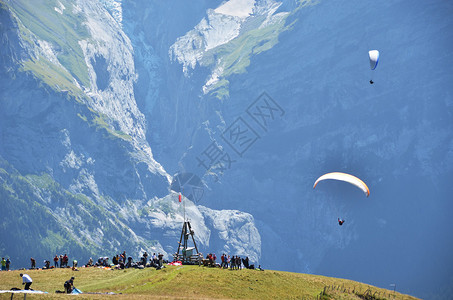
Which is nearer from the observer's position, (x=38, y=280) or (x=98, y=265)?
(x=38, y=280)

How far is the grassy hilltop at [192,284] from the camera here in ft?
190

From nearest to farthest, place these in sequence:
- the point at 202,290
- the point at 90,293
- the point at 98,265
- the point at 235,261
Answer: the point at 90,293 → the point at 202,290 → the point at 235,261 → the point at 98,265

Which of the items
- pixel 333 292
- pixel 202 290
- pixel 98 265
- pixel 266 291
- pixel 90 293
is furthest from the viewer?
pixel 98 265

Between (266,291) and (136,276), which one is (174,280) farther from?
(266,291)

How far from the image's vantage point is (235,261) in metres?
72.8

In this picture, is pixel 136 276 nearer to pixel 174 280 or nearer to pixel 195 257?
pixel 174 280

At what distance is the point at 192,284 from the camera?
60.4m

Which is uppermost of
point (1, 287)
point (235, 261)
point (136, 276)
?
point (235, 261)

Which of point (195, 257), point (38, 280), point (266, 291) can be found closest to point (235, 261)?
point (195, 257)

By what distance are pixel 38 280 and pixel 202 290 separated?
2174 cm

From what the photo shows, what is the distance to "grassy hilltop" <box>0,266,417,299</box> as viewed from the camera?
2280 inches

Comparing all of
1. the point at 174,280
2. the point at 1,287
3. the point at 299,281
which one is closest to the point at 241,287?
the point at 174,280

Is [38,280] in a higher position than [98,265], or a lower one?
lower

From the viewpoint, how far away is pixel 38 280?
2507 inches
